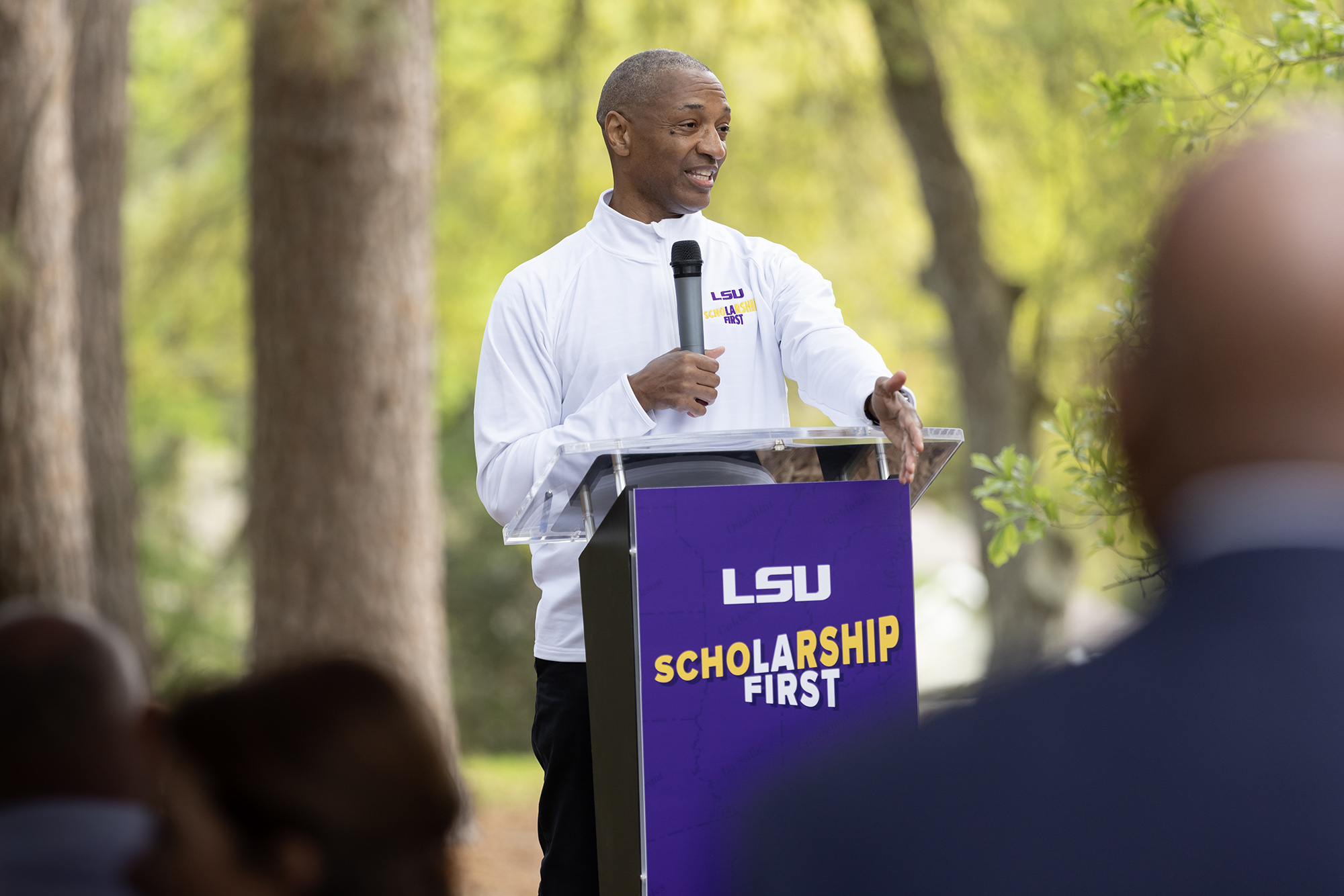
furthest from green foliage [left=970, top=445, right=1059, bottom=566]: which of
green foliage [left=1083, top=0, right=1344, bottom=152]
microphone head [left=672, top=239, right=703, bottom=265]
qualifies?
microphone head [left=672, top=239, right=703, bottom=265]

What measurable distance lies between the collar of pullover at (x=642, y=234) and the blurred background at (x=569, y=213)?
4.83m

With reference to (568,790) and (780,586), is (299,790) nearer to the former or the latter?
(780,586)

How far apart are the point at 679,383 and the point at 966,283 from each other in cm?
852

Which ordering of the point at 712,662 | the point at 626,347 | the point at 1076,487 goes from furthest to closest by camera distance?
the point at 1076,487
the point at 626,347
the point at 712,662

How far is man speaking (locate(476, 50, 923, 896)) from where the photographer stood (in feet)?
9.11

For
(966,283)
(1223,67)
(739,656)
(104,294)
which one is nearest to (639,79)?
(739,656)

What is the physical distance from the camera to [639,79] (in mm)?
3141

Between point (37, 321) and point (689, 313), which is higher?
point (37, 321)

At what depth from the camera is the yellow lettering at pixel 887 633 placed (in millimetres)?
2506

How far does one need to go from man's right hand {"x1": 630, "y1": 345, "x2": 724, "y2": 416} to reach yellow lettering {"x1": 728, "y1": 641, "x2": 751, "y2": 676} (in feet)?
1.68

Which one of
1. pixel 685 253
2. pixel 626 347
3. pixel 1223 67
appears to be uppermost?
pixel 1223 67

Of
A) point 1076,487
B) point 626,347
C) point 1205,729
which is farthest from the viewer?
point 1076,487

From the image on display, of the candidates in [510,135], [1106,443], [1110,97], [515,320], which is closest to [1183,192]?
[515,320]

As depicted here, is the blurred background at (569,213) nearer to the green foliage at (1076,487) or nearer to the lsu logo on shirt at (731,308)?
the green foliage at (1076,487)
